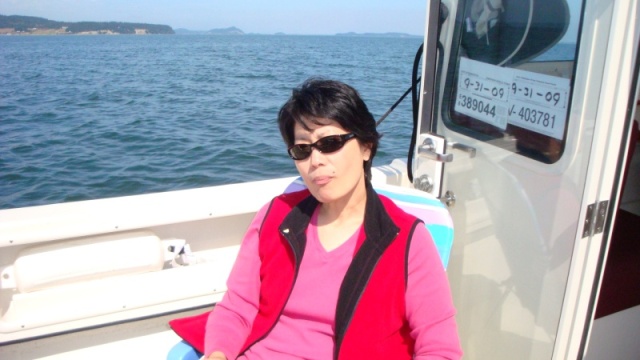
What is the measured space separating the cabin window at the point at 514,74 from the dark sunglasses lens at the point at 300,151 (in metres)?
0.69

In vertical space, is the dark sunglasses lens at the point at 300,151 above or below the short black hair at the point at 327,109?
below

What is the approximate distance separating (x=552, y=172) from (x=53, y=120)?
13.5 metres

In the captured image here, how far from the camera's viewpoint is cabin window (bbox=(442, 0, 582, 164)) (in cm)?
160

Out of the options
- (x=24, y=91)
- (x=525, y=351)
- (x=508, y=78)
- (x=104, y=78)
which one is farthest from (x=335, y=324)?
(x=104, y=78)

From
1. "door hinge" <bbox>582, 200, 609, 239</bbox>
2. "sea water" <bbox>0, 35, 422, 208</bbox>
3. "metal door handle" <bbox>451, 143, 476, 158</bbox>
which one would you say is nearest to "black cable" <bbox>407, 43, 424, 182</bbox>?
"metal door handle" <bbox>451, 143, 476, 158</bbox>

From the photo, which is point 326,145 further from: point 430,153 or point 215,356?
point 215,356

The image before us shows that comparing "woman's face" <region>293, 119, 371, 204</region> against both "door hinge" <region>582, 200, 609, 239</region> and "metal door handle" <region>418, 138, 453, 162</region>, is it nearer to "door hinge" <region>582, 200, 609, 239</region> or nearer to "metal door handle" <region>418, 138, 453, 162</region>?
"metal door handle" <region>418, 138, 453, 162</region>

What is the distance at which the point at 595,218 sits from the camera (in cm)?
154

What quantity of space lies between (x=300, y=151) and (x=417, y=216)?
1.86ft

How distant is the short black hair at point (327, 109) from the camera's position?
1.58 metres

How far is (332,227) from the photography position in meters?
1.71

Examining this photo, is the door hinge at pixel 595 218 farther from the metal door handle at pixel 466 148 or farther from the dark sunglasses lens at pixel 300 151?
the dark sunglasses lens at pixel 300 151

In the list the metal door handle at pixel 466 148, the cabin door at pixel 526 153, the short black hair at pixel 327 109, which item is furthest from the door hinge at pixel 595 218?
the short black hair at pixel 327 109

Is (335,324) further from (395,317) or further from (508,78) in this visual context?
(508,78)
